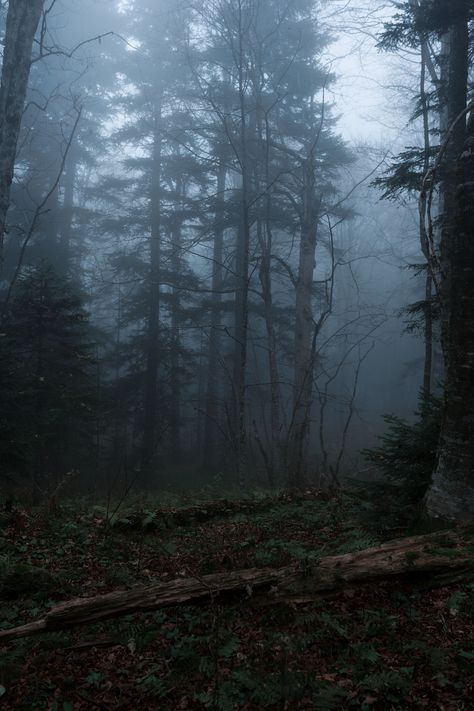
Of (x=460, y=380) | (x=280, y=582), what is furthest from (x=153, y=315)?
(x=280, y=582)

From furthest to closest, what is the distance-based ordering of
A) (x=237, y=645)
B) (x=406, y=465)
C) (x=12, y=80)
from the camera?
(x=12, y=80)
(x=406, y=465)
(x=237, y=645)

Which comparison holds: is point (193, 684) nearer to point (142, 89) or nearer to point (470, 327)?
point (470, 327)

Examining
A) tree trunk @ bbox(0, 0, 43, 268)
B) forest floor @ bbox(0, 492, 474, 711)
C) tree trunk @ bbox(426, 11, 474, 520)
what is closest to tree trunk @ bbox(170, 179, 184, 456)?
tree trunk @ bbox(0, 0, 43, 268)

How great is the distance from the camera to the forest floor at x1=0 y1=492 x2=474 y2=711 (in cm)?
316

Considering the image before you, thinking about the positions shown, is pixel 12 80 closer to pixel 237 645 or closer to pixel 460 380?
pixel 460 380

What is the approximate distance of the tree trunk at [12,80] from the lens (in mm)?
9703

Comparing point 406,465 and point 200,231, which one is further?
point 200,231

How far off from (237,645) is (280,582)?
2.20ft

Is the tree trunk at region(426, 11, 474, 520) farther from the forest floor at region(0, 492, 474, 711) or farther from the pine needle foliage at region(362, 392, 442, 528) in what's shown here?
the forest floor at region(0, 492, 474, 711)

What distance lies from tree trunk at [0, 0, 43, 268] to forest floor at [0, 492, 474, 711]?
724cm

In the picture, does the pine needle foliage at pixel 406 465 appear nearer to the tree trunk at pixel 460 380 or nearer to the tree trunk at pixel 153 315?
the tree trunk at pixel 460 380

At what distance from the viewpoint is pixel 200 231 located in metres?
19.5

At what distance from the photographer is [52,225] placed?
920 inches

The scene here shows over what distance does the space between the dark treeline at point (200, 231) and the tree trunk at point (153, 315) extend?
0.08 m
